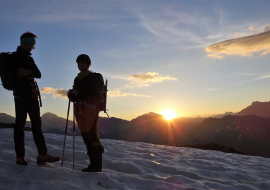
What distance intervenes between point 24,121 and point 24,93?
0.54 meters

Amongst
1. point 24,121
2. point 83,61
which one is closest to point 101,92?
point 83,61

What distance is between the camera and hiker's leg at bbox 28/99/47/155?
3.86 m

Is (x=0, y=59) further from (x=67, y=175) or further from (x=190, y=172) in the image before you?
(x=190, y=172)

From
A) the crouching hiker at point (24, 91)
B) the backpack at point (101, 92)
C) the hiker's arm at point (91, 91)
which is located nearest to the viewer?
the crouching hiker at point (24, 91)

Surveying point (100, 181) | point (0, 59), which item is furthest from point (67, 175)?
point (0, 59)

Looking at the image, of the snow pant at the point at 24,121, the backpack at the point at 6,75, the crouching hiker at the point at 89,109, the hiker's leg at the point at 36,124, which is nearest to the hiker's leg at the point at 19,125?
the snow pant at the point at 24,121

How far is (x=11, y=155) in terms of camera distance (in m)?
4.81

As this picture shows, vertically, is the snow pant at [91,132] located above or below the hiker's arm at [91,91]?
below

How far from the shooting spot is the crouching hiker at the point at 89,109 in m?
3.95

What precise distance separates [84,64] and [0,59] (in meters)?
1.51

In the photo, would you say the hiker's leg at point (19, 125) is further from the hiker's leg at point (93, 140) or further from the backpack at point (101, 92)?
the backpack at point (101, 92)

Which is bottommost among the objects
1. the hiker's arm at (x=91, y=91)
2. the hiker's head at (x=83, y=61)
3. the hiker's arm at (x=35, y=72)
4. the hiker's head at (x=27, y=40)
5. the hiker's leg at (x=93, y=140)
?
the hiker's leg at (x=93, y=140)

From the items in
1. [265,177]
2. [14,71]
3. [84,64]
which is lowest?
[265,177]

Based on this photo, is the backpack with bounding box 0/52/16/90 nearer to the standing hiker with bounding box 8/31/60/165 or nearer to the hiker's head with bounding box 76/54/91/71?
the standing hiker with bounding box 8/31/60/165
